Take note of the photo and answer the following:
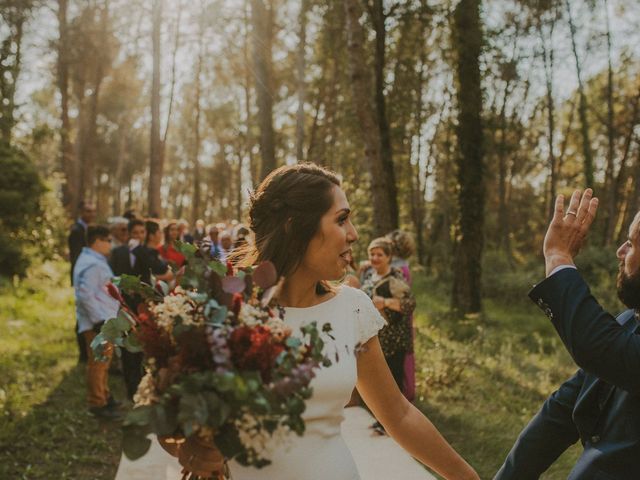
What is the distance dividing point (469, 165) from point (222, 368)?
1427 cm

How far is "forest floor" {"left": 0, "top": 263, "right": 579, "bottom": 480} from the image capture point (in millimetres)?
6273

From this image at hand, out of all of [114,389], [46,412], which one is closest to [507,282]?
[46,412]

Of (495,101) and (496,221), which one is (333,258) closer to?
(495,101)

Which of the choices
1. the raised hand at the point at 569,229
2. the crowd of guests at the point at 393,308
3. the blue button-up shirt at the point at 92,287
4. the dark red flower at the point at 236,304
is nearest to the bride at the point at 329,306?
the dark red flower at the point at 236,304

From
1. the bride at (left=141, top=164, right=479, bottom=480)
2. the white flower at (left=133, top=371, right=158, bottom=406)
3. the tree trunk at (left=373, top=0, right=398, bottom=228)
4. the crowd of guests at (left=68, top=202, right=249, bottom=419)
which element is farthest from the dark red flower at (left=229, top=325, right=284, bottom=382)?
the tree trunk at (left=373, top=0, right=398, bottom=228)

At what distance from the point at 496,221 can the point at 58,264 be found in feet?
96.5

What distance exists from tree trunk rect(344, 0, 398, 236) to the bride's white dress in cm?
916

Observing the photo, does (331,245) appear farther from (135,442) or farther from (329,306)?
(135,442)

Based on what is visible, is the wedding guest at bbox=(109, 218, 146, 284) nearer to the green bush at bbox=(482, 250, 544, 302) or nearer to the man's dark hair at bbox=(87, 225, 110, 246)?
the man's dark hair at bbox=(87, 225, 110, 246)

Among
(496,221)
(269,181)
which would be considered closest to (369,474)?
(269,181)

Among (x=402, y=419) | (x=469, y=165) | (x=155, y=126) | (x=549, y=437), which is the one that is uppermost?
(x=155, y=126)

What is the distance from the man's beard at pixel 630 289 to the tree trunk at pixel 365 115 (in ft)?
30.7

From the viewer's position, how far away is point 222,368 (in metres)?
1.59

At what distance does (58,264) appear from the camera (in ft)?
67.3
